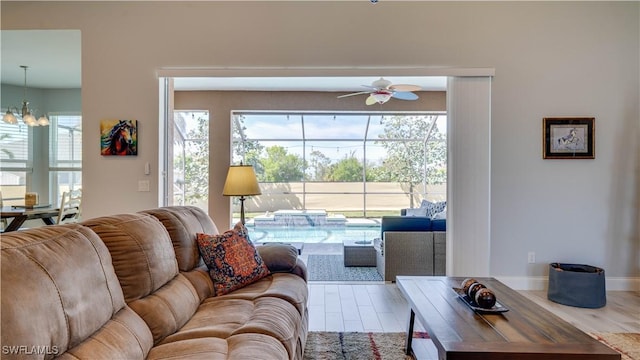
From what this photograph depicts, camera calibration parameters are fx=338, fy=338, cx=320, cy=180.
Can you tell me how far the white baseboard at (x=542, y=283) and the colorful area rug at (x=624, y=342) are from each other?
100cm

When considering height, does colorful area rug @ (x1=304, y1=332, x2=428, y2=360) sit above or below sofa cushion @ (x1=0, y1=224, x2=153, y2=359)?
below

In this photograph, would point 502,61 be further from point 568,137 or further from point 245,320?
point 245,320

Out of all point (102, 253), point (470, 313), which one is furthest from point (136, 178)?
point (470, 313)

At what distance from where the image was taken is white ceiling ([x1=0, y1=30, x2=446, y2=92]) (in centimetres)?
393

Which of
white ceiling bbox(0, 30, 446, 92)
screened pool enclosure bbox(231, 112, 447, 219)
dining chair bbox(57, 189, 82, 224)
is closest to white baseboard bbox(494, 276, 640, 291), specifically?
white ceiling bbox(0, 30, 446, 92)

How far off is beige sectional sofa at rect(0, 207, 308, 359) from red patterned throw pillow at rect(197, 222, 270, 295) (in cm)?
6

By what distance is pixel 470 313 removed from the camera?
1.80 meters

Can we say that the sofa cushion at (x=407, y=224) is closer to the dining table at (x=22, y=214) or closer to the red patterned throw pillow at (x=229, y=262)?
the red patterned throw pillow at (x=229, y=262)

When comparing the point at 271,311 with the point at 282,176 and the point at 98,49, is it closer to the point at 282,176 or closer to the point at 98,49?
the point at 98,49

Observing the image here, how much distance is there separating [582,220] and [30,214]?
20.9 feet

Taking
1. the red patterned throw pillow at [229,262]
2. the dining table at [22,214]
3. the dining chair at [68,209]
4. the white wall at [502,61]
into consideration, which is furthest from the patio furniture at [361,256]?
the dining table at [22,214]

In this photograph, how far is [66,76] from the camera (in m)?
5.54

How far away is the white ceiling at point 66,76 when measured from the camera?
3934 mm

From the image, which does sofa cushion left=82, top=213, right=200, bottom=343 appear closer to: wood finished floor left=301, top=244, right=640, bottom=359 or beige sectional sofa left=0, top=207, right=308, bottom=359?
beige sectional sofa left=0, top=207, right=308, bottom=359
